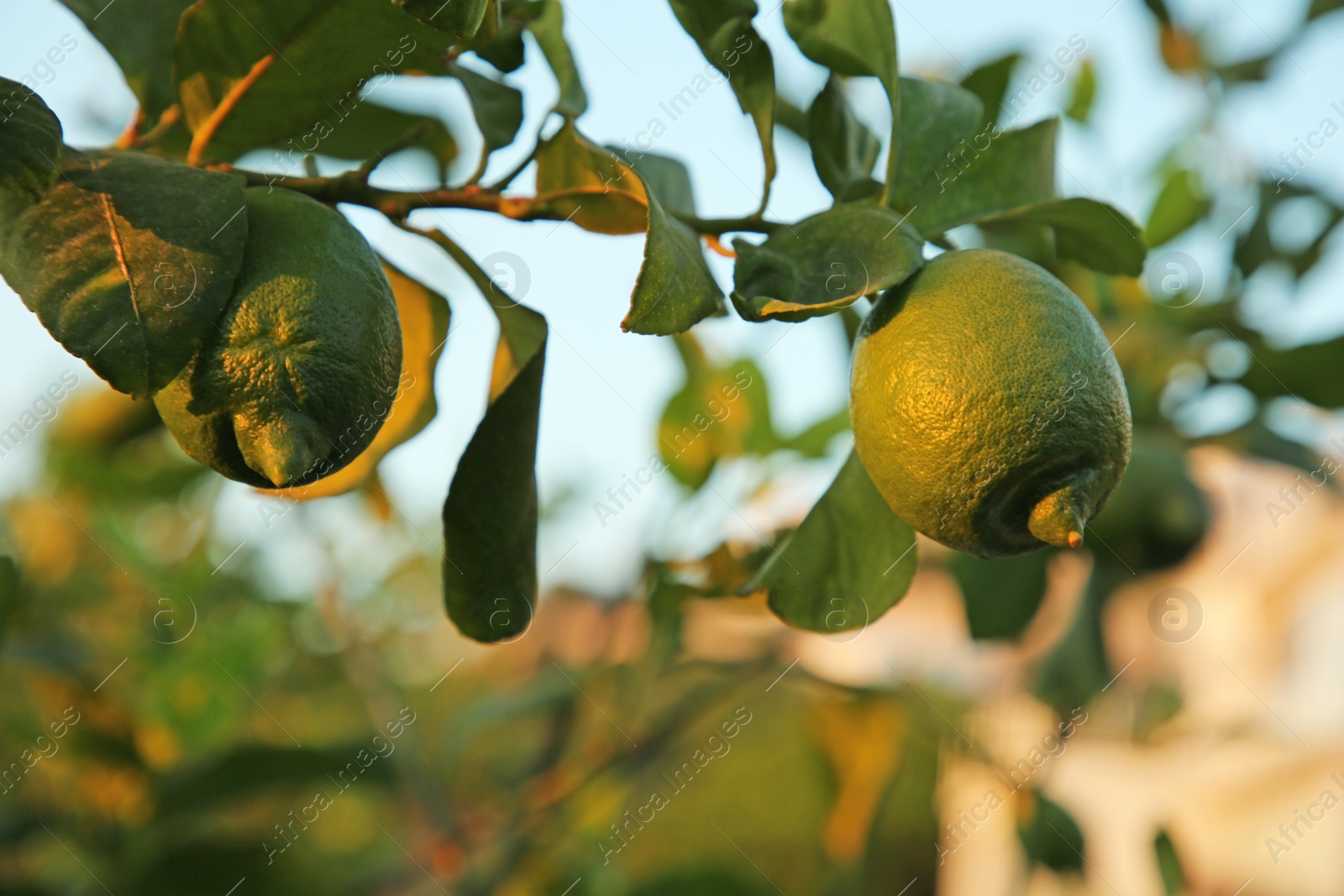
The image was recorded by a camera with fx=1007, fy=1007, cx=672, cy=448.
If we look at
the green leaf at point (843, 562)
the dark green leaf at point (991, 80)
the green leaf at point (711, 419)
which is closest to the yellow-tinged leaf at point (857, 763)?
the green leaf at point (711, 419)

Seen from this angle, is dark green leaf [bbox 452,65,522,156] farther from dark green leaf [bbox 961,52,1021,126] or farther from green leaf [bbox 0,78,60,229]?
dark green leaf [bbox 961,52,1021,126]

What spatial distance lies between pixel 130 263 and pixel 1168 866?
1519mm

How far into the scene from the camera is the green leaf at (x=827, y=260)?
1.68 ft

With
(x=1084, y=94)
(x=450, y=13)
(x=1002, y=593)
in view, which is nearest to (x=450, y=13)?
(x=450, y=13)

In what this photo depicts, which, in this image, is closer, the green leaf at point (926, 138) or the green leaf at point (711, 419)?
the green leaf at point (926, 138)

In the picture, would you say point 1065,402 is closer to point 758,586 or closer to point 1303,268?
point 758,586

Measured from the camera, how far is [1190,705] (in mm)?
2303

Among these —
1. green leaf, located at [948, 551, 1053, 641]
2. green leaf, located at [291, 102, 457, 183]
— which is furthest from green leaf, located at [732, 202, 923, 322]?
green leaf, located at [948, 551, 1053, 641]

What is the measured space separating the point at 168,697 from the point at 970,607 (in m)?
1.21

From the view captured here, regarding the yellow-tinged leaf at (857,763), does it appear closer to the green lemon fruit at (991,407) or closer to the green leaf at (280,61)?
the green lemon fruit at (991,407)

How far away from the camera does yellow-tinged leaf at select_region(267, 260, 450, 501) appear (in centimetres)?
71

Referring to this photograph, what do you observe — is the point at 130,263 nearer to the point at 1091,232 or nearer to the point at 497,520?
the point at 497,520

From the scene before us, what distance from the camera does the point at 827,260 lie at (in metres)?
0.54

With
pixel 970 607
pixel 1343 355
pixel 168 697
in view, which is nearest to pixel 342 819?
pixel 168 697
